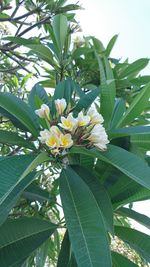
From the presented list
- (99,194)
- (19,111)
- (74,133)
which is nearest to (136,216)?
(99,194)

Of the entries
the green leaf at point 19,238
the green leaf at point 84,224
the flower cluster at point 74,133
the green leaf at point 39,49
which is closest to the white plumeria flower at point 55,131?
the flower cluster at point 74,133

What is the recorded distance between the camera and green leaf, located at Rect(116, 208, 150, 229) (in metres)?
1.15

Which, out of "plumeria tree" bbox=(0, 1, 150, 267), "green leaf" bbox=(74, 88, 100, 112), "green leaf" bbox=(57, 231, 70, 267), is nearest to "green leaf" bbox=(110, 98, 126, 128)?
"plumeria tree" bbox=(0, 1, 150, 267)

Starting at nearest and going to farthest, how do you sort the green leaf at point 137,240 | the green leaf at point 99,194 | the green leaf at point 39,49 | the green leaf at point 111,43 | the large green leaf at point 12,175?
the large green leaf at point 12,175, the green leaf at point 99,194, the green leaf at point 137,240, the green leaf at point 39,49, the green leaf at point 111,43

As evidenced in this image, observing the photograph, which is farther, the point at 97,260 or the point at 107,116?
the point at 107,116

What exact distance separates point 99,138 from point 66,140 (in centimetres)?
8

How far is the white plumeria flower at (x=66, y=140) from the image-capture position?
0.99 metres

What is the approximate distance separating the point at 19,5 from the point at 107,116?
53.4 inches

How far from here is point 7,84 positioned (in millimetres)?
2613

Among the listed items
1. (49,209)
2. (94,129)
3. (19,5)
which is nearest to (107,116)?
(94,129)

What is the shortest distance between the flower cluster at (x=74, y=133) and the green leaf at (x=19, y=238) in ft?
0.63

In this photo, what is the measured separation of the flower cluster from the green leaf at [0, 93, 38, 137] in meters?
0.07

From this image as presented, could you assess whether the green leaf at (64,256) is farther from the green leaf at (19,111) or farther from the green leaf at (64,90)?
the green leaf at (64,90)

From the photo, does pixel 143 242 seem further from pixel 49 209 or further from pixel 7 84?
pixel 7 84
